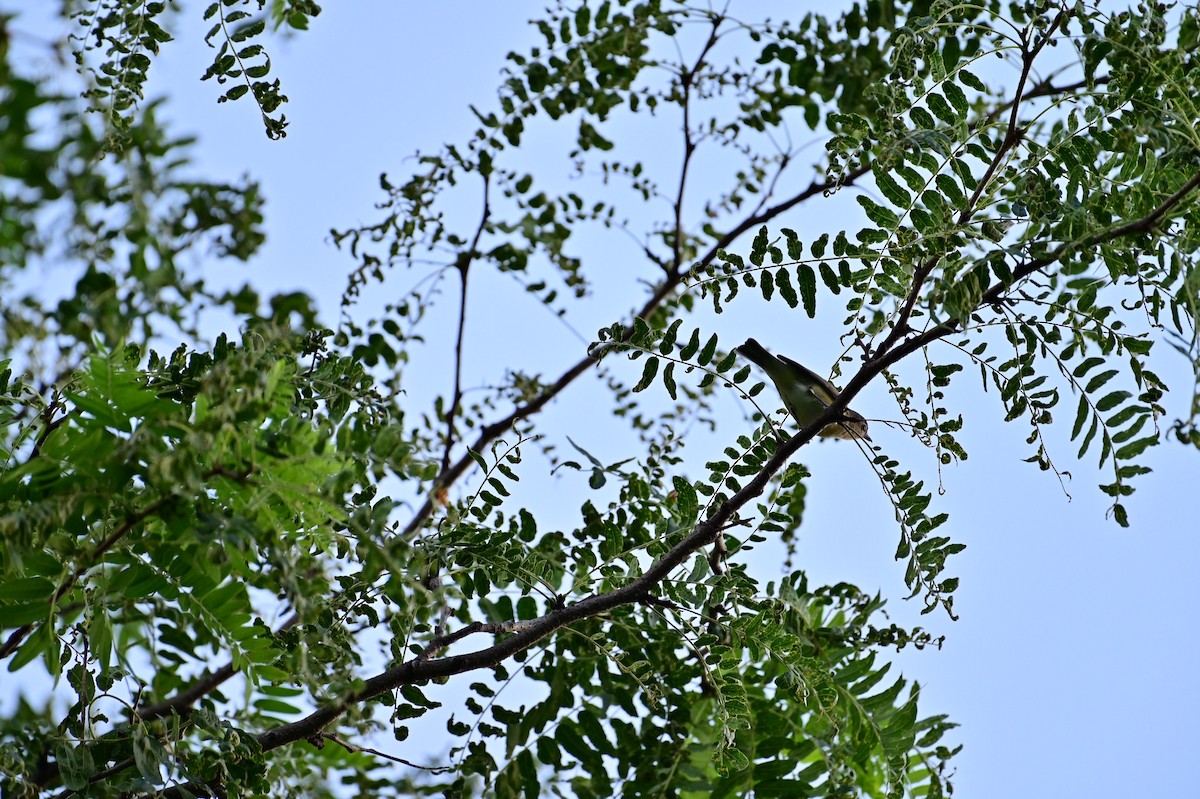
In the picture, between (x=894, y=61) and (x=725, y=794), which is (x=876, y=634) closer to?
(x=725, y=794)

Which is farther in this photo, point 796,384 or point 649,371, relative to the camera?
point 796,384

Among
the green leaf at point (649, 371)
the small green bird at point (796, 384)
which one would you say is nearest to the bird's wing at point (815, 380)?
the small green bird at point (796, 384)

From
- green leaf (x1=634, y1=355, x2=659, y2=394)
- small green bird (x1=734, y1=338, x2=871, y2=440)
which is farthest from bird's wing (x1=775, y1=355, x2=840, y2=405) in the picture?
green leaf (x1=634, y1=355, x2=659, y2=394)

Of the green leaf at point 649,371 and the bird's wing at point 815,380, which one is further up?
the bird's wing at point 815,380

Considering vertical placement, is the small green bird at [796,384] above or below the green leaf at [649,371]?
above

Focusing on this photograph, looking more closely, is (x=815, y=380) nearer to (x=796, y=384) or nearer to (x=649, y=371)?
(x=796, y=384)

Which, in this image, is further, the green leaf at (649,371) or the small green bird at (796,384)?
the small green bird at (796,384)

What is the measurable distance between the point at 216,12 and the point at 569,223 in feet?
5.92

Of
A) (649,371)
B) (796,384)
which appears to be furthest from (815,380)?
(649,371)

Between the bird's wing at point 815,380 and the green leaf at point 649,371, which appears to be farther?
the bird's wing at point 815,380

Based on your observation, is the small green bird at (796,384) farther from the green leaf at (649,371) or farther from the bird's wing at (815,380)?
the green leaf at (649,371)

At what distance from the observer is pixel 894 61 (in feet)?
5.68

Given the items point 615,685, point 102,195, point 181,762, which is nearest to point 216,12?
point 102,195

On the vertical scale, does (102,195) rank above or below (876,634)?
below
